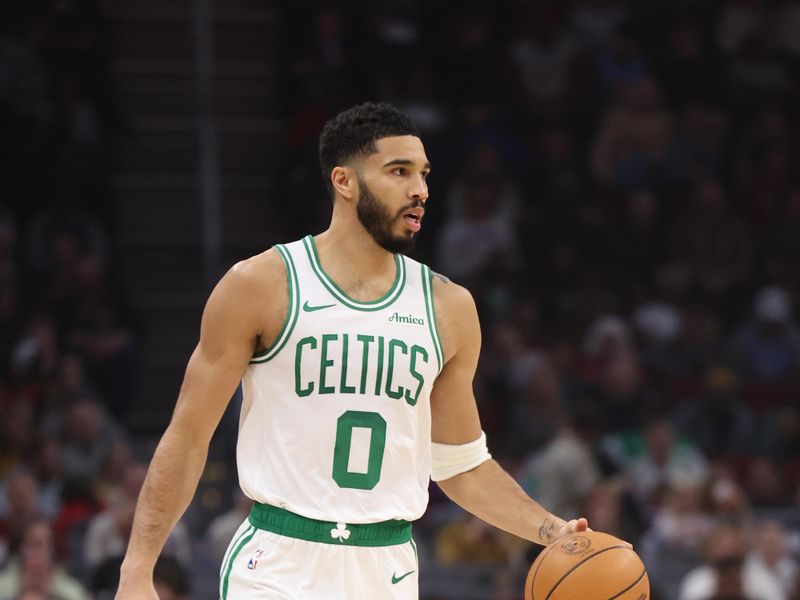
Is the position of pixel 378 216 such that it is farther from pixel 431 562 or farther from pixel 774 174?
pixel 774 174

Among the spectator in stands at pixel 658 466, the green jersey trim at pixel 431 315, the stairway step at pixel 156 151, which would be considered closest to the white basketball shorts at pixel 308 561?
the green jersey trim at pixel 431 315

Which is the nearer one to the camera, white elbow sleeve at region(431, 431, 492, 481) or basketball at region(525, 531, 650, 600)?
basketball at region(525, 531, 650, 600)

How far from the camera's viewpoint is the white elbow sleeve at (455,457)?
5.21m

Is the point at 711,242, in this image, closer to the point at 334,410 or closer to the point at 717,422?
the point at 717,422

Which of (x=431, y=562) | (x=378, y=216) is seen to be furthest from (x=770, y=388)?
(x=378, y=216)

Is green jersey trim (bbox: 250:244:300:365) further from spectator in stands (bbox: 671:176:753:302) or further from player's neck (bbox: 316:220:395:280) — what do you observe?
spectator in stands (bbox: 671:176:753:302)

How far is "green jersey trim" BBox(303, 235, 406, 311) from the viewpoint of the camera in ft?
16.0

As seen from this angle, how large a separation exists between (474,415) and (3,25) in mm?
10106

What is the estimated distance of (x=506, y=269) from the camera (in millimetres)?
13406

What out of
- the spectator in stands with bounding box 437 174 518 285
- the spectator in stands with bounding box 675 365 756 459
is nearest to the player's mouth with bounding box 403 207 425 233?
the spectator in stands with bounding box 675 365 756 459

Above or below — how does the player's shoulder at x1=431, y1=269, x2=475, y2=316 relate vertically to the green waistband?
above

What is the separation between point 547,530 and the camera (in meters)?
4.96

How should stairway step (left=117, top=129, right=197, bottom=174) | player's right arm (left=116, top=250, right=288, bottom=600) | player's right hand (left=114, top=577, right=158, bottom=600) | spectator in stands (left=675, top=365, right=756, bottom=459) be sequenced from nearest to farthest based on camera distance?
player's right hand (left=114, top=577, right=158, bottom=600) → player's right arm (left=116, top=250, right=288, bottom=600) → spectator in stands (left=675, top=365, right=756, bottom=459) → stairway step (left=117, top=129, right=197, bottom=174)

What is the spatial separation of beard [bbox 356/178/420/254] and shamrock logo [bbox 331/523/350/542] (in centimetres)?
93
